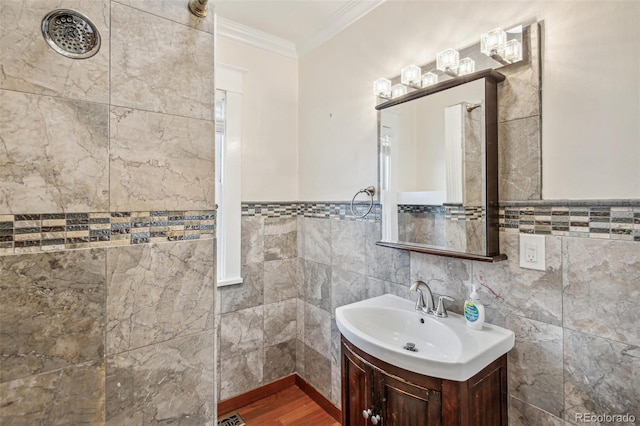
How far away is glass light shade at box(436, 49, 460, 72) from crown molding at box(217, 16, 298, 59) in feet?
4.67

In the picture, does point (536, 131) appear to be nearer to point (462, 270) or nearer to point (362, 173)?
point (462, 270)

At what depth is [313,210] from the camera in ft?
7.79

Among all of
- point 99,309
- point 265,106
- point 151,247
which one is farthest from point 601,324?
point 265,106

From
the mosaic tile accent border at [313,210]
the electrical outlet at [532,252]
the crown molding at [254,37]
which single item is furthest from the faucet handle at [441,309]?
the crown molding at [254,37]

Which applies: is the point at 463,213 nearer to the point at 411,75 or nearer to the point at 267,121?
the point at 411,75

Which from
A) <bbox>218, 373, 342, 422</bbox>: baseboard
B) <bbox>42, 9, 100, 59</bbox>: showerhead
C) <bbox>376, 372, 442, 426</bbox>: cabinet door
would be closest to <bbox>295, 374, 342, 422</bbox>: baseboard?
<bbox>218, 373, 342, 422</bbox>: baseboard

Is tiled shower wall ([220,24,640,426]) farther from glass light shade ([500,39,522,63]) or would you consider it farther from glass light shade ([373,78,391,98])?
glass light shade ([373,78,391,98])

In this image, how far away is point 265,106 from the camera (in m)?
2.39

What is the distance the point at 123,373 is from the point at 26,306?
1.21 feet

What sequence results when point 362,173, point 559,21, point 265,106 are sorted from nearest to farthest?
point 559,21 → point 362,173 → point 265,106

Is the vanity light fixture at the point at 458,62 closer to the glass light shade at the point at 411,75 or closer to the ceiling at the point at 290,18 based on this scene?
the glass light shade at the point at 411,75

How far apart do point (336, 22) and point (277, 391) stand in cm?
272

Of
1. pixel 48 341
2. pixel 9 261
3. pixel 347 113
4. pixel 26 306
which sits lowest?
pixel 48 341

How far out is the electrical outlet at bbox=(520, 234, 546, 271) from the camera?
119 centimetres
